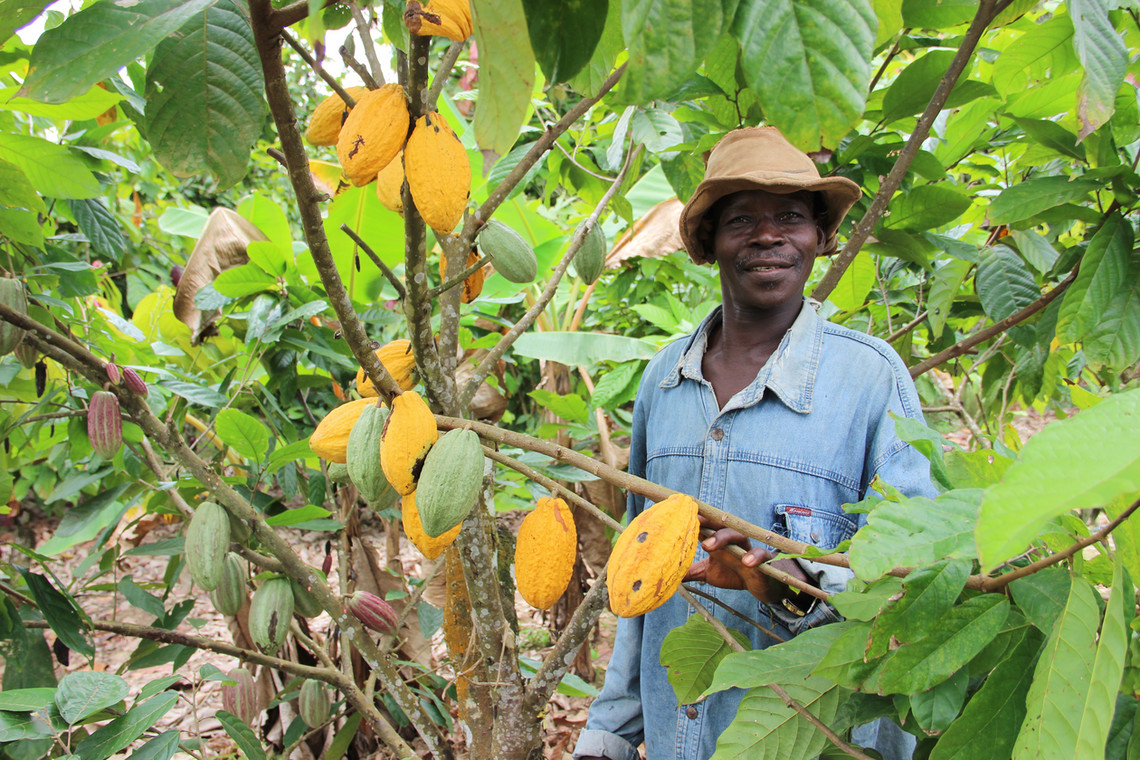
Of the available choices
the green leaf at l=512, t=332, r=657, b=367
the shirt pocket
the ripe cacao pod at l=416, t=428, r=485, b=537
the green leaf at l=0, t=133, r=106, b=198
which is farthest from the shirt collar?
the green leaf at l=0, t=133, r=106, b=198

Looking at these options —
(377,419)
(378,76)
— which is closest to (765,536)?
(377,419)

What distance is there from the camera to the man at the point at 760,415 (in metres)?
1.34

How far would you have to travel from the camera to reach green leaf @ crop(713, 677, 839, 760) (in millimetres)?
784

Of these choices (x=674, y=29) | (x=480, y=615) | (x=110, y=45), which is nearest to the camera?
(x=674, y=29)

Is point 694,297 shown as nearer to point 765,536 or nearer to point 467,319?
point 467,319

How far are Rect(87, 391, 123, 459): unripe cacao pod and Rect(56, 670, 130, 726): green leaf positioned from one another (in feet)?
1.24

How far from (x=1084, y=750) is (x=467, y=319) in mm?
2349

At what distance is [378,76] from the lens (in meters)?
1.06

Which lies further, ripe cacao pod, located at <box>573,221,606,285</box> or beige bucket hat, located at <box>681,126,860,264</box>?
ripe cacao pod, located at <box>573,221,606,285</box>

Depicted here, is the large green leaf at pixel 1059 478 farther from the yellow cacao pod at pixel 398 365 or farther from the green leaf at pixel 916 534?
the yellow cacao pod at pixel 398 365

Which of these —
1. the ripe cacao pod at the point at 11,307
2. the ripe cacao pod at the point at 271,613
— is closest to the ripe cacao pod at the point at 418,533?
the ripe cacao pod at the point at 271,613

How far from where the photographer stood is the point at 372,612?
4.42 ft

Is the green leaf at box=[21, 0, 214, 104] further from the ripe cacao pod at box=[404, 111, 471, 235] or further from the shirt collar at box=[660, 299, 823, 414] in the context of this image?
the shirt collar at box=[660, 299, 823, 414]

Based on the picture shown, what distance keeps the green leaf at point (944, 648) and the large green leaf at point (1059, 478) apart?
0.33 m
